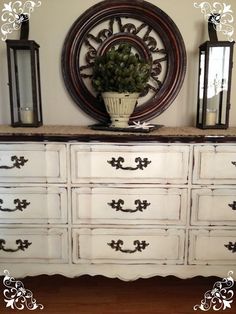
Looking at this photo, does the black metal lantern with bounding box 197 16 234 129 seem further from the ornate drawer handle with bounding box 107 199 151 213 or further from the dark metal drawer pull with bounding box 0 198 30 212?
the dark metal drawer pull with bounding box 0 198 30 212

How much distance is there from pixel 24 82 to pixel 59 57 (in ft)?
0.81

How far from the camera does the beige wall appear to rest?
1698 mm

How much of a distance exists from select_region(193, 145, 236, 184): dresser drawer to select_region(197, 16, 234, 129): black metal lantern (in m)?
0.24

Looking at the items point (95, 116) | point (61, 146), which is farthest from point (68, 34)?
point (61, 146)

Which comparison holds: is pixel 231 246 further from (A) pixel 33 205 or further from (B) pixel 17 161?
(B) pixel 17 161

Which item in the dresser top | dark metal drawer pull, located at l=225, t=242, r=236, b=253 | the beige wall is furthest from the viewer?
the beige wall

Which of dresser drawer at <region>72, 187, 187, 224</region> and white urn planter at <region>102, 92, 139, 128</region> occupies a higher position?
white urn planter at <region>102, 92, 139, 128</region>

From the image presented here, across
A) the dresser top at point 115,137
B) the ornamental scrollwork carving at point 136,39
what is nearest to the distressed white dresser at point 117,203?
the dresser top at point 115,137

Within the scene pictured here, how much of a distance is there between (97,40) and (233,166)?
1006mm

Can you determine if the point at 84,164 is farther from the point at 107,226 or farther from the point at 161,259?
the point at 161,259

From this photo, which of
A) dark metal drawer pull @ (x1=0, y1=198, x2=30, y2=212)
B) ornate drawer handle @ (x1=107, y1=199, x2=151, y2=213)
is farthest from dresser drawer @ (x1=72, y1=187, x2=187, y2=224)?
dark metal drawer pull @ (x1=0, y1=198, x2=30, y2=212)

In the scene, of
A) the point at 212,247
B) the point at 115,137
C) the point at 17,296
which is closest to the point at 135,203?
the point at 115,137

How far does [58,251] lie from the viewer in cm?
149

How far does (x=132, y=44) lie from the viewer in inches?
67.4
